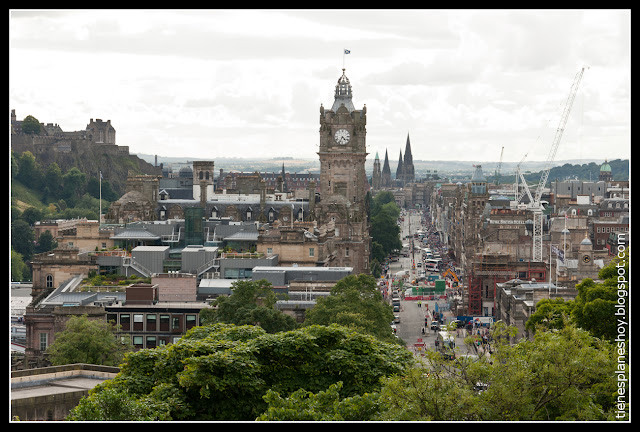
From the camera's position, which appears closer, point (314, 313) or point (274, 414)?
point (274, 414)

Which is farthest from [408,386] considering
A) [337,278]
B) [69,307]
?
[337,278]

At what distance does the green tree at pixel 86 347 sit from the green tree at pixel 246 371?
2379 cm

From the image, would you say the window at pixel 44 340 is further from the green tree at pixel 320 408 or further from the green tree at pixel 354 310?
the green tree at pixel 320 408

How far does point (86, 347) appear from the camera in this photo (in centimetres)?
7775

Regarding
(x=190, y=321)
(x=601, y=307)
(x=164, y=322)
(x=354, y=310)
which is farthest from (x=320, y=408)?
(x=164, y=322)

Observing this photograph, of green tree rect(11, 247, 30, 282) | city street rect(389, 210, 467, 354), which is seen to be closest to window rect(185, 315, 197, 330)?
city street rect(389, 210, 467, 354)

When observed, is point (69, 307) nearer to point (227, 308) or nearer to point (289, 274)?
point (227, 308)

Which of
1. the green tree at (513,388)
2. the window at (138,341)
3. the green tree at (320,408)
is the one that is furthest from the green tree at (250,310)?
the green tree at (320,408)

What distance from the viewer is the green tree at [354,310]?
81562 mm

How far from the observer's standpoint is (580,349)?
1756 inches

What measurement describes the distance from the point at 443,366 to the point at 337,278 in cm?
6576

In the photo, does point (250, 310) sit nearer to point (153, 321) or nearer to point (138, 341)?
point (153, 321)

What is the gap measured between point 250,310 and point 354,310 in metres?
7.80

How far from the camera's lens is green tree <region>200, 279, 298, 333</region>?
8288 cm
